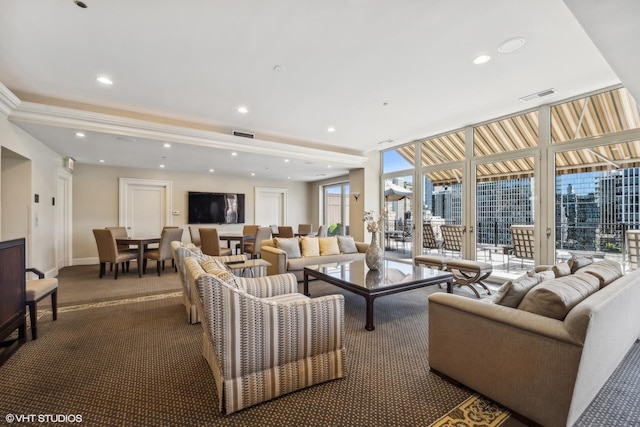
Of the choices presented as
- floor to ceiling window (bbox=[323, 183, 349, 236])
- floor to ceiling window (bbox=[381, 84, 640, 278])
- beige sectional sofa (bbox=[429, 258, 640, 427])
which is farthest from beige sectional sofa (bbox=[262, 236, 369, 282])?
floor to ceiling window (bbox=[323, 183, 349, 236])

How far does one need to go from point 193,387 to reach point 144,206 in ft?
22.9

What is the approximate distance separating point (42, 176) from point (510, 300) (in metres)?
7.01

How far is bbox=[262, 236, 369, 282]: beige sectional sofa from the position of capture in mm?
4562

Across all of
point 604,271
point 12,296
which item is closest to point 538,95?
point 604,271

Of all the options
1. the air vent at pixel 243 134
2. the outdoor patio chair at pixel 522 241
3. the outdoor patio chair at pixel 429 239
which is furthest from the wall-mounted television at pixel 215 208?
the outdoor patio chair at pixel 522 241

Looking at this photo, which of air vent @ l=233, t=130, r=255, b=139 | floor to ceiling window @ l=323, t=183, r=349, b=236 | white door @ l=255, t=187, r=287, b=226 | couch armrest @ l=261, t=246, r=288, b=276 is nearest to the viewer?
couch armrest @ l=261, t=246, r=288, b=276

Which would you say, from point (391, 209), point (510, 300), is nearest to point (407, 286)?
point (510, 300)

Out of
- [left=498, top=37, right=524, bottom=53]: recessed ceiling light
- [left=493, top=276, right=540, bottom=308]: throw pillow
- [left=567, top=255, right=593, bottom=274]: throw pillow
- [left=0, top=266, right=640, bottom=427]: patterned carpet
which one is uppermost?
[left=498, top=37, right=524, bottom=53]: recessed ceiling light

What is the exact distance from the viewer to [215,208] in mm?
8352

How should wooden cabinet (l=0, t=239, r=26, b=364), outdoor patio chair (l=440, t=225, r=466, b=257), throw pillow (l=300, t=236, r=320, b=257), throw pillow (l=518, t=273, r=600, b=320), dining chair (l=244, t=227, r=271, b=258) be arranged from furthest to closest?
dining chair (l=244, t=227, r=271, b=258), outdoor patio chair (l=440, t=225, r=466, b=257), throw pillow (l=300, t=236, r=320, b=257), wooden cabinet (l=0, t=239, r=26, b=364), throw pillow (l=518, t=273, r=600, b=320)

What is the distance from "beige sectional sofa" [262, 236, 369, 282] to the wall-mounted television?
3765mm

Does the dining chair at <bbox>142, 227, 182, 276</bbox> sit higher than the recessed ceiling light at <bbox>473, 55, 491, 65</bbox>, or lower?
lower

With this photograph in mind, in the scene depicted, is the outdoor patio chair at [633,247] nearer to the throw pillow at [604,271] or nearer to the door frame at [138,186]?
the throw pillow at [604,271]

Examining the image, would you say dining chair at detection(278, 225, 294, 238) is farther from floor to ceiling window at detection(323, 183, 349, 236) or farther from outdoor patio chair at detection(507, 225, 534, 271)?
outdoor patio chair at detection(507, 225, 534, 271)
